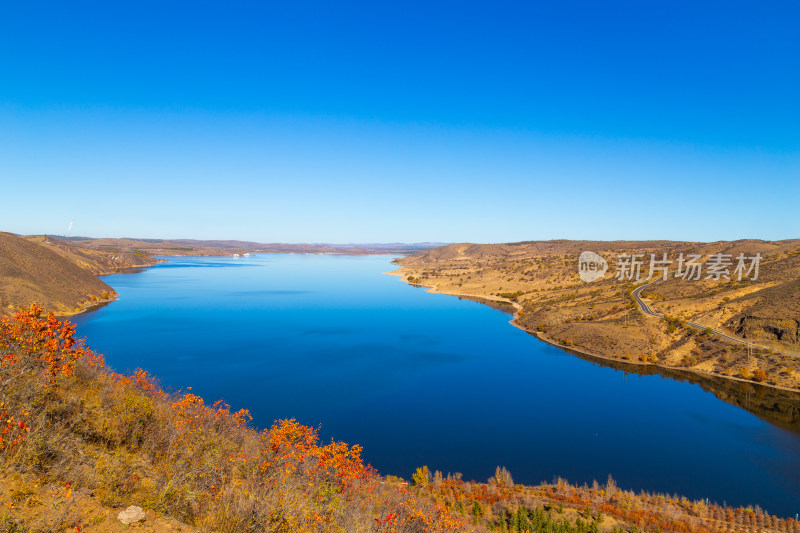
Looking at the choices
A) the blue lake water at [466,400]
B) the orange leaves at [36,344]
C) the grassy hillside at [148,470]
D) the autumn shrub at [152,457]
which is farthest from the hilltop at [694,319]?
the orange leaves at [36,344]

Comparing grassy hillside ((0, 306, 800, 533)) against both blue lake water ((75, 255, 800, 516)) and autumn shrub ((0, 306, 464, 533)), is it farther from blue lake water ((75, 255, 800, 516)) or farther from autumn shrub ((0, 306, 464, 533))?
blue lake water ((75, 255, 800, 516))

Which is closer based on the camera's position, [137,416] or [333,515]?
[333,515]

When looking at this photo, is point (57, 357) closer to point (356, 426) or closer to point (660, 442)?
point (356, 426)

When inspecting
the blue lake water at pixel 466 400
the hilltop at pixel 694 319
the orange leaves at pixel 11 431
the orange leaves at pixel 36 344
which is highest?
the orange leaves at pixel 36 344

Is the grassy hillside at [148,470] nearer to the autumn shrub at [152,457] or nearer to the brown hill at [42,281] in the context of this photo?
the autumn shrub at [152,457]

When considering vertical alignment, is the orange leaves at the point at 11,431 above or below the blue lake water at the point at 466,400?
above

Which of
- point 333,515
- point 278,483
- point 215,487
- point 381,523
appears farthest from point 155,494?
point 381,523

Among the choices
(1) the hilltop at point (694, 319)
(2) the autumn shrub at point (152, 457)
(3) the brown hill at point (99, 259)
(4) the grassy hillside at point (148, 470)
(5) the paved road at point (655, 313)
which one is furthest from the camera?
(3) the brown hill at point (99, 259)
